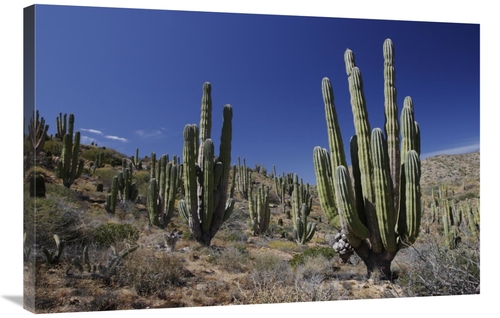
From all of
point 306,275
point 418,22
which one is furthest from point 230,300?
point 418,22

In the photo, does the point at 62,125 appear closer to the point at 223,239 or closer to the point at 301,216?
the point at 223,239

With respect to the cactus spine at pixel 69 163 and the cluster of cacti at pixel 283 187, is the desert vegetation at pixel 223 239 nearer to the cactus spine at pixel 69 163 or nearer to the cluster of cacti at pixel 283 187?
the cactus spine at pixel 69 163

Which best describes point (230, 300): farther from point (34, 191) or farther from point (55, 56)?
point (55, 56)

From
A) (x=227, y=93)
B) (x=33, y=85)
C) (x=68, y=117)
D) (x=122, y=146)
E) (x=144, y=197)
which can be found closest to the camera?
(x=33, y=85)

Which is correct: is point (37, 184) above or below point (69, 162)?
below

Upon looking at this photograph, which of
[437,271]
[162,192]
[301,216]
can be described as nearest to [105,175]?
[162,192]

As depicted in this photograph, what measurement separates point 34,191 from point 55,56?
173 centimetres

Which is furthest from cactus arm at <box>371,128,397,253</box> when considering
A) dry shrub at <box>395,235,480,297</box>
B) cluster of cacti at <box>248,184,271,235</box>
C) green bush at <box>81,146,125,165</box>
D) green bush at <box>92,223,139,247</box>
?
green bush at <box>81,146,125,165</box>

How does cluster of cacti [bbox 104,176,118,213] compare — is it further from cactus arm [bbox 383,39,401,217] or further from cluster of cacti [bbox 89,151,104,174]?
cactus arm [bbox 383,39,401,217]

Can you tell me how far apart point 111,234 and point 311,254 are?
3.13 m

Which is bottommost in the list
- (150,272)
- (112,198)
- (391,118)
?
(150,272)

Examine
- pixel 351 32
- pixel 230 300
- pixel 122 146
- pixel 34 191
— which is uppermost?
pixel 351 32

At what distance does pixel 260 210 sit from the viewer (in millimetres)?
11328

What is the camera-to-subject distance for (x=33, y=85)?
6.54 meters
